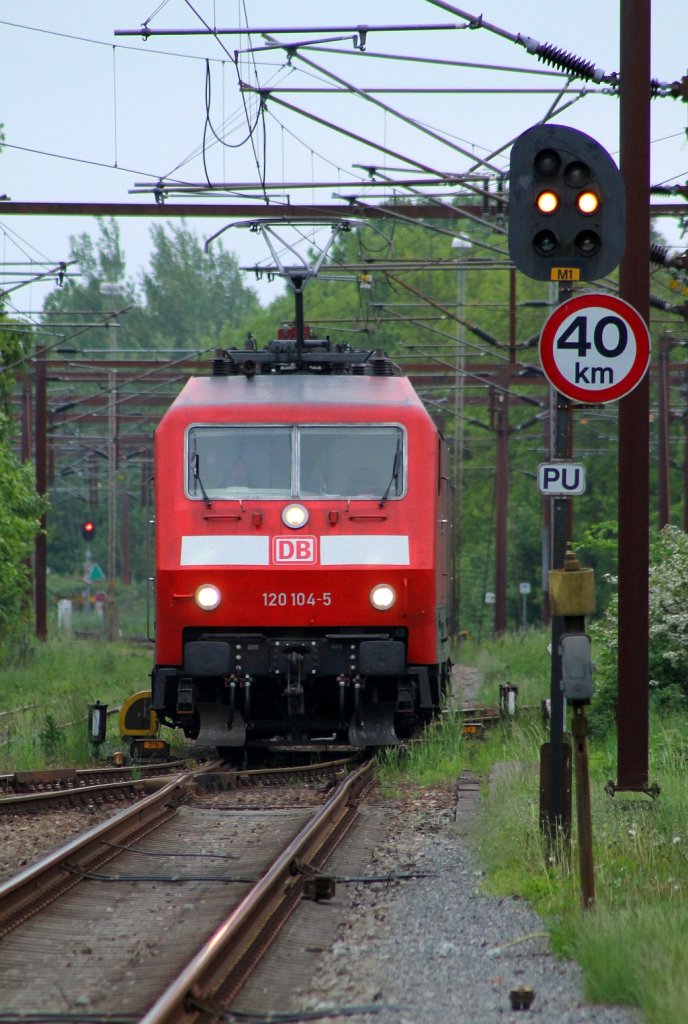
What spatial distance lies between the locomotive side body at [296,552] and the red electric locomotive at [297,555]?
0.01 meters

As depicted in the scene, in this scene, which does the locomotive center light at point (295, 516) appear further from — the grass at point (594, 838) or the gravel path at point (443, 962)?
the gravel path at point (443, 962)

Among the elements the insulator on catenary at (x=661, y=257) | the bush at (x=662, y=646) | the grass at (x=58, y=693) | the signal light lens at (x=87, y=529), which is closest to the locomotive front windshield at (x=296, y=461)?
the insulator on catenary at (x=661, y=257)

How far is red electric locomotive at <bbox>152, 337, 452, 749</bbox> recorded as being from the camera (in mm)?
12758

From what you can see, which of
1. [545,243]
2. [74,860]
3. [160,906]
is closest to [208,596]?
[74,860]

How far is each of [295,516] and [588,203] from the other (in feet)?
17.9

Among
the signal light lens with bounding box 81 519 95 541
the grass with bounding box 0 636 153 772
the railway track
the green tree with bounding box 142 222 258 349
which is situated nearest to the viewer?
the railway track

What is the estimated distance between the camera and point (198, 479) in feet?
42.8

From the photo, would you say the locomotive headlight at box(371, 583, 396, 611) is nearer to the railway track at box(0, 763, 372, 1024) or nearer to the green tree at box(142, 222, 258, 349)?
the railway track at box(0, 763, 372, 1024)

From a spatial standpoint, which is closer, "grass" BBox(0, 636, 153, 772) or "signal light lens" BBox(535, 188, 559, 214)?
"signal light lens" BBox(535, 188, 559, 214)

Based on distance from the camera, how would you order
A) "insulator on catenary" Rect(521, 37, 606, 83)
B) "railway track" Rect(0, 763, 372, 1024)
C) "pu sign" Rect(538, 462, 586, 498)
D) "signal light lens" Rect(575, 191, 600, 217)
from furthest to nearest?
"insulator on catenary" Rect(521, 37, 606, 83)
"signal light lens" Rect(575, 191, 600, 217)
"pu sign" Rect(538, 462, 586, 498)
"railway track" Rect(0, 763, 372, 1024)

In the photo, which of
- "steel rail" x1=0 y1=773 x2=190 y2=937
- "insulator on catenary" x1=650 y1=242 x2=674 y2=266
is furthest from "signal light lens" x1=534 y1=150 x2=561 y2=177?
"insulator on catenary" x1=650 y1=242 x2=674 y2=266

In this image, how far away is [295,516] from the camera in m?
12.9

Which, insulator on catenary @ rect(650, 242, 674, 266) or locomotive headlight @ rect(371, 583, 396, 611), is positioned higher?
insulator on catenary @ rect(650, 242, 674, 266)

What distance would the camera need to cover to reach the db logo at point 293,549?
1277 centimetres
